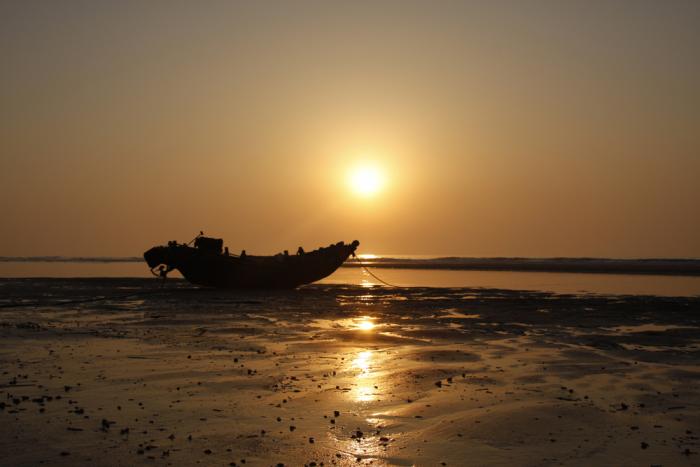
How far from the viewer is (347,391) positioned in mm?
11617

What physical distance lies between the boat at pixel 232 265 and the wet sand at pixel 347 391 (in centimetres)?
1654

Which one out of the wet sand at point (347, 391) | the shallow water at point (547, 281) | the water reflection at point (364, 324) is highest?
the shallow water at point (547, 281)

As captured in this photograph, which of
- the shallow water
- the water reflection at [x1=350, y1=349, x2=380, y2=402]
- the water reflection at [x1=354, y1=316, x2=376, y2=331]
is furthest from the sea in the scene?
the water reflection at [x1=350, y1=349, x2=380, y2=402]

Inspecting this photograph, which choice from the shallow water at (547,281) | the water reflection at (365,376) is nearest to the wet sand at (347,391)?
the water reflection at (365,376)

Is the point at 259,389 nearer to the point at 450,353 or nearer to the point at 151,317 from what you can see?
the point at 450,353

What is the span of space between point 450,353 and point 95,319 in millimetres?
13091

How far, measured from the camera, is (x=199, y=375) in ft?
42.4

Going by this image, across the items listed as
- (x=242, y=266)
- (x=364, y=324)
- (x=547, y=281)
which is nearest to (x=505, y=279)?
(x=547, y=281)

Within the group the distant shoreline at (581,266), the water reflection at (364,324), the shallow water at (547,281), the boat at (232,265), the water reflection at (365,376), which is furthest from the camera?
the distant shoreline at (581,266)

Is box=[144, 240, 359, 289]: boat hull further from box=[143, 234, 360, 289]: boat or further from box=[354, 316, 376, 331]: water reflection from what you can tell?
box=[354, 316, 376, 331]: water reflection

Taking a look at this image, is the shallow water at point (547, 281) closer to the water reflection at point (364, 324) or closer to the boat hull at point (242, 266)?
the boat hull at point (242, 266)

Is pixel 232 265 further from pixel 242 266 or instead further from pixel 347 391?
pixel 347 391

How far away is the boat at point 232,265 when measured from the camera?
40.0 metres

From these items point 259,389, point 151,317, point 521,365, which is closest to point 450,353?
point 521,365
